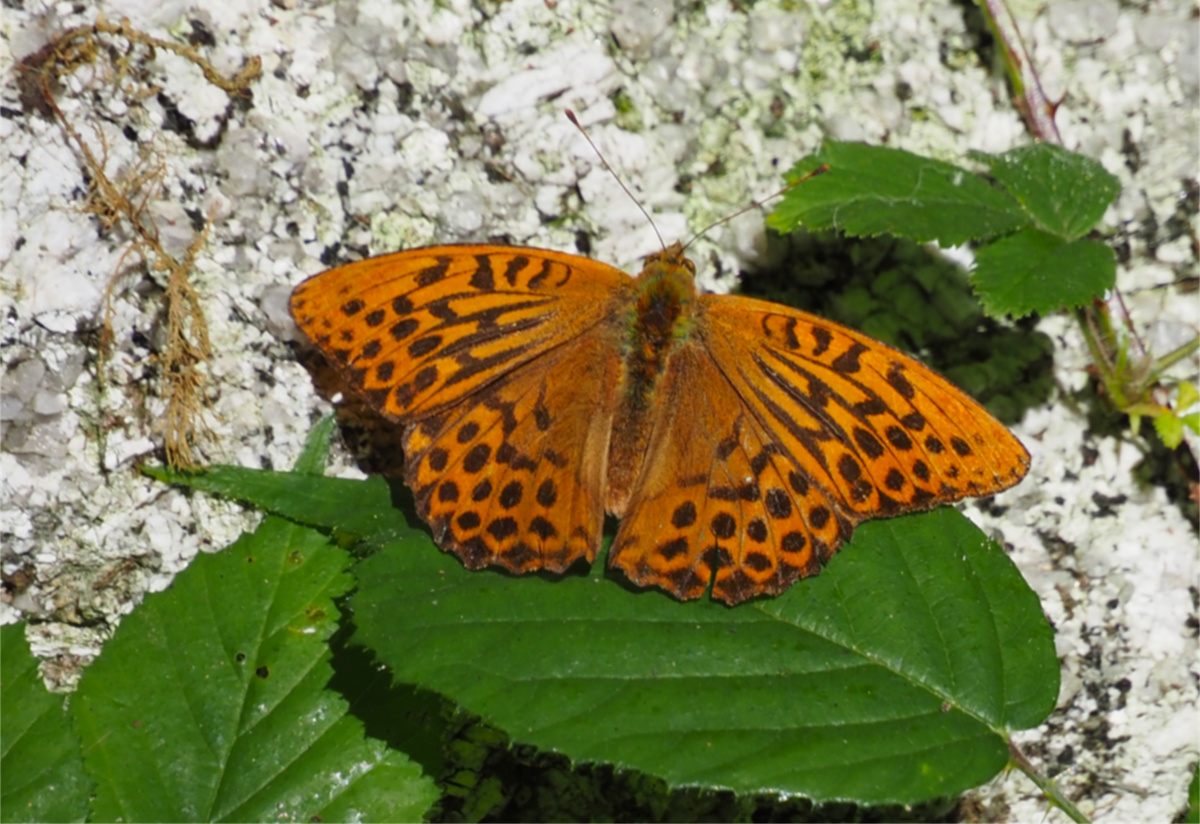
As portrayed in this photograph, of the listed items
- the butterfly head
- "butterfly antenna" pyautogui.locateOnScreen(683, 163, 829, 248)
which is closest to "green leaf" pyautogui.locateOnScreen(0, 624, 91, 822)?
the butterfly head

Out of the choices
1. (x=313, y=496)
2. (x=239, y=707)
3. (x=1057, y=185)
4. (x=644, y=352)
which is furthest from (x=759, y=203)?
(x=239, y=707)

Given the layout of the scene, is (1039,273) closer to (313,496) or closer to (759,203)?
(759,203)

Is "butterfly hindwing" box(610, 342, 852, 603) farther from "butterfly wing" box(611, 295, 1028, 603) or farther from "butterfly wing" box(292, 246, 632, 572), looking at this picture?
"butterfly wing" box(292, 246, 632, 572)

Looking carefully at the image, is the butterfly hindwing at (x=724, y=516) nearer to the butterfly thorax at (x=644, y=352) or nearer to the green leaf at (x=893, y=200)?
the butterfly thorax at (x=644, y=352)

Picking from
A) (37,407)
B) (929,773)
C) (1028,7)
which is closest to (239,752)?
(37,407)

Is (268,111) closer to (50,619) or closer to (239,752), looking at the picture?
(50,619)

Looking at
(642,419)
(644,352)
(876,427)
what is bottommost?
(876,427)

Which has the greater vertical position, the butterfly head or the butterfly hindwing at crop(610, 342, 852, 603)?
the butterfly head
